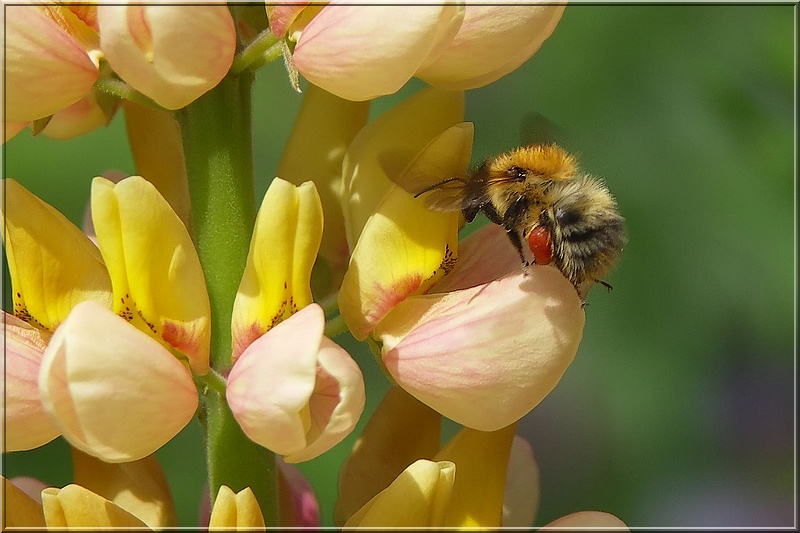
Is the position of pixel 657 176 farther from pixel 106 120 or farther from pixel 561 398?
Answer: pixel 106 120

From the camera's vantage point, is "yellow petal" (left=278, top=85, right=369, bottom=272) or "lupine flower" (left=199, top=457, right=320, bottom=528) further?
"lupine flower" (left=199, top=457, right=320, bottom=528)

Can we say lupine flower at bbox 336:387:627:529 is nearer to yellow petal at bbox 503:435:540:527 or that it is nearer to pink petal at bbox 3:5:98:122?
yellow petal at bbox 503:435:540:527

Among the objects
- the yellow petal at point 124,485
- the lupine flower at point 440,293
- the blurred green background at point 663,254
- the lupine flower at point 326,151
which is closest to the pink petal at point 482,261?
the lupine flower at point 440,293

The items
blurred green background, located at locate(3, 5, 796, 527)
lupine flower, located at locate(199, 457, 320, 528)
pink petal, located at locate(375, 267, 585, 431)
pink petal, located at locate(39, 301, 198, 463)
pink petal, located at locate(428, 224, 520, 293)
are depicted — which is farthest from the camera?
blurred green background, located at locate(3, 5, 796, 527)

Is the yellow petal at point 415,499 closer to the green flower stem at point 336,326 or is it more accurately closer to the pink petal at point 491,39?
the green flower stem at point 336,326

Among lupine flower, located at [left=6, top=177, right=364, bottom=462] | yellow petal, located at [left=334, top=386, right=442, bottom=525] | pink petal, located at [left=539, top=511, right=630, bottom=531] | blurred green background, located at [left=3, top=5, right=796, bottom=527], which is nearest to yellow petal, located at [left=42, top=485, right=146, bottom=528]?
lupine flower, located at [left=6, top=177, right=364, bottom=462]
